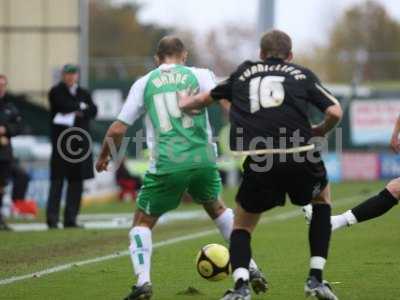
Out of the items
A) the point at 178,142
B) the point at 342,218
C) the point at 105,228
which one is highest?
the point at 178,142

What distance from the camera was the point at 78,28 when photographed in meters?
23.9

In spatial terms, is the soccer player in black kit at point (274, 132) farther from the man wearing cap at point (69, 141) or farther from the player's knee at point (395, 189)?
the man wearing cap at point (69, 141)

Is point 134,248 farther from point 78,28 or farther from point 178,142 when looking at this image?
point 78,28

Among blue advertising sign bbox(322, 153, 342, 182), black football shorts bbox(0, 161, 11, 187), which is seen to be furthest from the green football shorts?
blue advertising sign bbox(322, 153, 342, 182)

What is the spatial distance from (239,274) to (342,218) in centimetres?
265

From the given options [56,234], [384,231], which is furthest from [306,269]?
[56,234]

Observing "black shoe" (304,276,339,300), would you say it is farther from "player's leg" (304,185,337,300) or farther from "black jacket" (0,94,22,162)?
"black jacket" (0,94,22,162)

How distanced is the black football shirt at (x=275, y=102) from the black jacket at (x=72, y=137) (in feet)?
25.9

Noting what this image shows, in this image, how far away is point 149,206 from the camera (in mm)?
8008

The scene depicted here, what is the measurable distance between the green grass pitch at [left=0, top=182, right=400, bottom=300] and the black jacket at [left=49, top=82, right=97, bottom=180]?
108 centimetres

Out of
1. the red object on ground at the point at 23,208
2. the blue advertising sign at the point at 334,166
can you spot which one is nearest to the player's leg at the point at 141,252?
the red object on ground at the point at 23,208

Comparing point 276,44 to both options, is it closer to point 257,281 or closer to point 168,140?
point 168,140

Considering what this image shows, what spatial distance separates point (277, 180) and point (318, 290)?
0.78m

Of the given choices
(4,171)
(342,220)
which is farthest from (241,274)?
(4,171)
